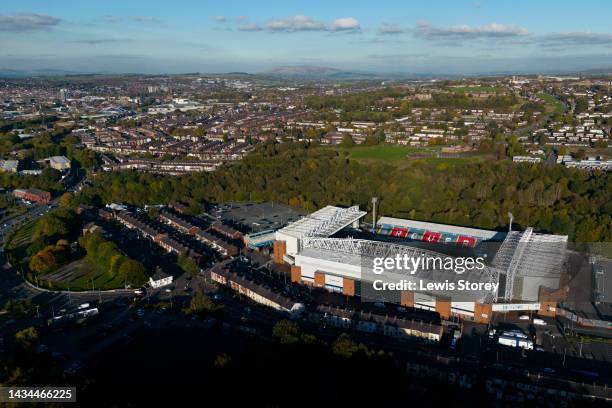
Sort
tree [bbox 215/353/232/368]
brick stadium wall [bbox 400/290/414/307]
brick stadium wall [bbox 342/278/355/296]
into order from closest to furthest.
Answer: tree [bbox 215/353/232/368]
brick stadium wall [bbox 400/290/414/307]
brick stadium wall [bbox 342/278/355/296]

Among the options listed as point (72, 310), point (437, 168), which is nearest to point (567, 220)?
point (437, 168)

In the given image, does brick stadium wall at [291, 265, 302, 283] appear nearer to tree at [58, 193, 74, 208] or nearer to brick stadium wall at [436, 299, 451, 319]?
brick stadium wall at [436, 299, 451, 319]

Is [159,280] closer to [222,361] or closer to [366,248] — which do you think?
[222,361]

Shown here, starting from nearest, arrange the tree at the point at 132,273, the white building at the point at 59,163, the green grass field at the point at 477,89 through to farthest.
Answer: the tree at the point at 132,273, the white building at the point at 59,163, the green grass field at the point at 477,89

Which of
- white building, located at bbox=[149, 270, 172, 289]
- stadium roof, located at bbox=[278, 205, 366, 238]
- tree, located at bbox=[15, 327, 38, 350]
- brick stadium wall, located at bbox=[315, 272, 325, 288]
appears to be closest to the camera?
tree, located at bbox=[15, 327, 38, 350]

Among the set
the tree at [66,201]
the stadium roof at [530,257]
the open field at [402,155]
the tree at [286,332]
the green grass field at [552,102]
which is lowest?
the tree at [286,332]

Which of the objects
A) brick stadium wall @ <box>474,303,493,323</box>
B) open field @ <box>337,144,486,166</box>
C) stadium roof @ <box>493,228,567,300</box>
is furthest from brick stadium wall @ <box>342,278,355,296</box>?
open field @ <box>337,144,486,166</box>

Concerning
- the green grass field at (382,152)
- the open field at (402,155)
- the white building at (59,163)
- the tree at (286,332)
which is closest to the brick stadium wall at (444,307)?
the tree at (286,332)

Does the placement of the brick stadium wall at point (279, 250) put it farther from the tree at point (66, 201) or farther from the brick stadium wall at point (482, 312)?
the tree at point (66, 201)

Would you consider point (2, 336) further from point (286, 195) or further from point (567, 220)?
point (567, 220)
